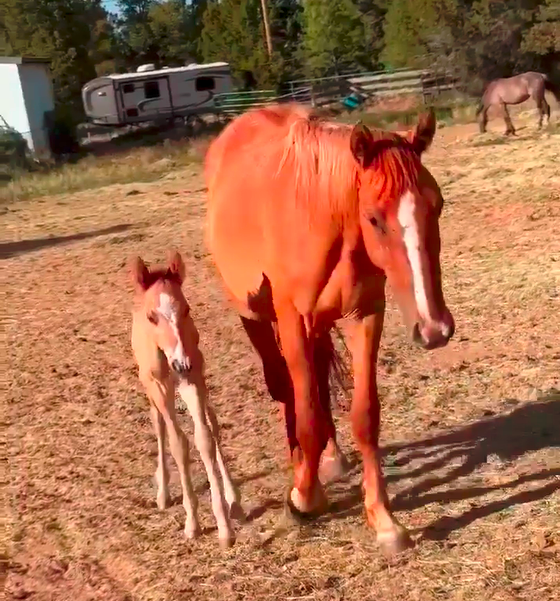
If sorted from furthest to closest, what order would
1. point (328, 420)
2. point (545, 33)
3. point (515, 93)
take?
point (545, 33) < point (515, 93) < point (328, 420)

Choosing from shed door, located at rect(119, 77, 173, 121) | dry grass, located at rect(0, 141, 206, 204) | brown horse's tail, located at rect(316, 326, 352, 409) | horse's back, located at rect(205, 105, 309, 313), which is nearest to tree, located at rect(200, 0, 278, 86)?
shed door, located at rect(119, 77, 173, 121)

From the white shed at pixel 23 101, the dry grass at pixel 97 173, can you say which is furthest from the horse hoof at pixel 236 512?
the white shed at pixel 23 101

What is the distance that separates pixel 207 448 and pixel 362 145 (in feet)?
4.40

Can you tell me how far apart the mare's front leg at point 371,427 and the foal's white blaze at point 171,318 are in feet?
2.20

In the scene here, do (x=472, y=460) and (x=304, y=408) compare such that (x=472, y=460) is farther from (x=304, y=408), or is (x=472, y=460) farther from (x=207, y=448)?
(x=207, y=448)

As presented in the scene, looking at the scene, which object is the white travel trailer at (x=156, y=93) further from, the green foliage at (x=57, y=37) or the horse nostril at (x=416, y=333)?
the horse nostril at (x=416, y=333)

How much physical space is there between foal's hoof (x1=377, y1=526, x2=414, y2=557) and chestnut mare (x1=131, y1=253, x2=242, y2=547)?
0.61 metres

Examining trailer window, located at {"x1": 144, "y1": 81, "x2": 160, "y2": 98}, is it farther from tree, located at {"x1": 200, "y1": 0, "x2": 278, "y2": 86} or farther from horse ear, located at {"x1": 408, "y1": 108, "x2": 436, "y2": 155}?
horse ear, located at {"x1": 408, "y1": 108, "x2": 436, "y2": 155}

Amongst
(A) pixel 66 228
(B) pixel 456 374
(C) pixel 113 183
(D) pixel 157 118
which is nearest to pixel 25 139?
(D) pixel 157 118

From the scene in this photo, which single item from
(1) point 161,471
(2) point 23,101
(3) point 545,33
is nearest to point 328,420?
(1) point 161,471

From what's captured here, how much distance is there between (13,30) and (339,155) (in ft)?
125

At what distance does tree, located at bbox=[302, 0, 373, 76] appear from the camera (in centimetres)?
3634

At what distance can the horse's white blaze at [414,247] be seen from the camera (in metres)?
2.55

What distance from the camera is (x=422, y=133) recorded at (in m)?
2.73
